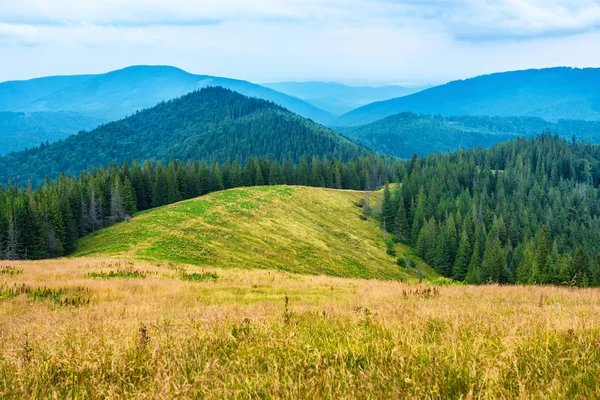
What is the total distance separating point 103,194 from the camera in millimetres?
A: 85688

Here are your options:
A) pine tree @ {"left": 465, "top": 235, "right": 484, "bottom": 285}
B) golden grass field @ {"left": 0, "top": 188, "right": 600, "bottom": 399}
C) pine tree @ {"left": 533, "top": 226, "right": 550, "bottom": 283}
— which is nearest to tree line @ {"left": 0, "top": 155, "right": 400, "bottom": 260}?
pine tree @ {"left": 465, "top": 235, "right": 484, "bottom": 285}

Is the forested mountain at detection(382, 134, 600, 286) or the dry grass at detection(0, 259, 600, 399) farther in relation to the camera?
the forested mountain at detection(382, 134, 600, 286)

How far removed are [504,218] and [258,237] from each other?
94.6m

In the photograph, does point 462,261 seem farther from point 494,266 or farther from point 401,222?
point 401,222

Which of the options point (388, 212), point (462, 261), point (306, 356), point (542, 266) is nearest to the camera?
point (306, 356)

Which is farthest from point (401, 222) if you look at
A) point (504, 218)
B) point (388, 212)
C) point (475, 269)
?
point (504, 218)

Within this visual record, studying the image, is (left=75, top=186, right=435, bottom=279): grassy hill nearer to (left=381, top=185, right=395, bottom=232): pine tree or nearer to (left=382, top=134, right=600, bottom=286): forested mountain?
(left=382, top=134, right=600, bottom=286): forested mountain

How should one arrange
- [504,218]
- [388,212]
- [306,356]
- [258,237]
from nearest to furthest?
1. [306,356]
2. [258,237]
3. [388,212]
4. [504,218]

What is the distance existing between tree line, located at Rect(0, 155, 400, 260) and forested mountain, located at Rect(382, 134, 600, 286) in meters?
31.6

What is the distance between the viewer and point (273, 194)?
8250cm

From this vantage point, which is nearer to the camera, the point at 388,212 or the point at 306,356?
the point at 306,356

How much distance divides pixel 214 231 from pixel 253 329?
46853 millimetres

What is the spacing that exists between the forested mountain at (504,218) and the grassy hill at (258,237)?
12729 mm

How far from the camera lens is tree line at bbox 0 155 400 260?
64.0 m
